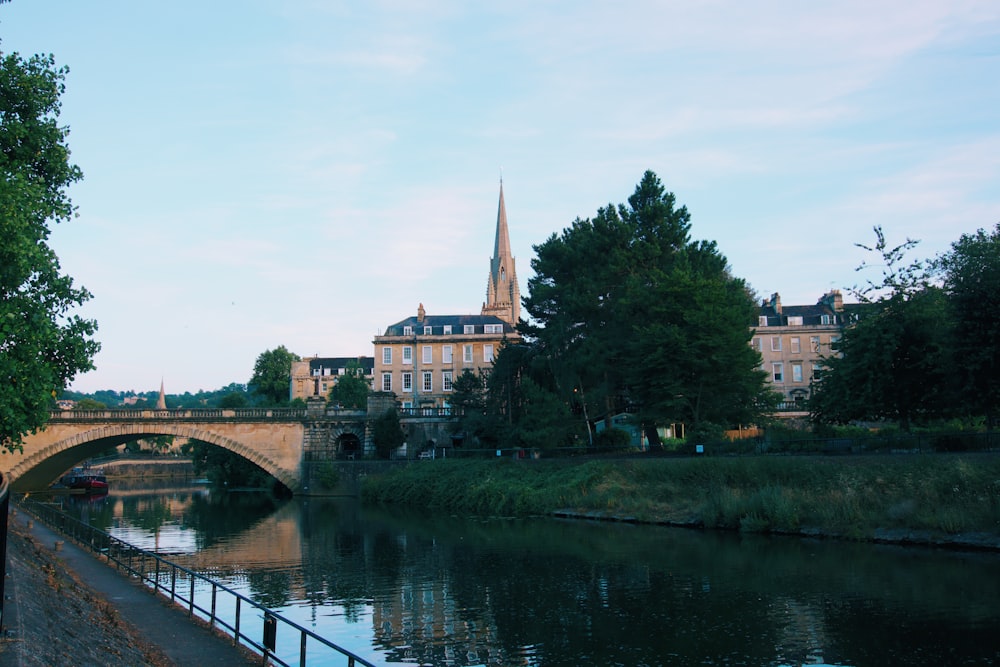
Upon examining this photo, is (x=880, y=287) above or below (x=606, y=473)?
above

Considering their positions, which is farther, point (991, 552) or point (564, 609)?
point (991, 552)

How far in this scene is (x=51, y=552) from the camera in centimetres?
2506

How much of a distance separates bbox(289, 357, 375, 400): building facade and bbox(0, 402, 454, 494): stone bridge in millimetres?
39208

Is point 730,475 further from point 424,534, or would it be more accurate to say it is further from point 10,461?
point 10,461

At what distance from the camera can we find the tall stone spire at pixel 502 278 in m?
141

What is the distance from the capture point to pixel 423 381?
3588 inches

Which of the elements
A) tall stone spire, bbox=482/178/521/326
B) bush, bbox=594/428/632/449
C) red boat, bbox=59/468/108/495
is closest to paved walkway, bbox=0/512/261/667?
bush, bbox=594/428/632/449

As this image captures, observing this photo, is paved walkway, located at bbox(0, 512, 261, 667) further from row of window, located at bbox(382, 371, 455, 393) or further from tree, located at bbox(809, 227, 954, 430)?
row of window, located at bbox(382, 371, 455, 393)

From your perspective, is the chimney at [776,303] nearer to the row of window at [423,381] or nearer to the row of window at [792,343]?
the row of window at [792,343]

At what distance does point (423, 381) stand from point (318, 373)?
37.3 m

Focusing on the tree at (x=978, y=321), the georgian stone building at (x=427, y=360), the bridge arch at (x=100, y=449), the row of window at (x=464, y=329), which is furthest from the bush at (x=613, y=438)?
the row of window at (x=464, y=329)

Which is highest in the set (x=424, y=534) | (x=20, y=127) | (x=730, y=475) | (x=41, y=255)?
(x=20, y=127)

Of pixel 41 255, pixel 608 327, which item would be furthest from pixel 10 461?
pixel 41 255

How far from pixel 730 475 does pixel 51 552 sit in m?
27.1
